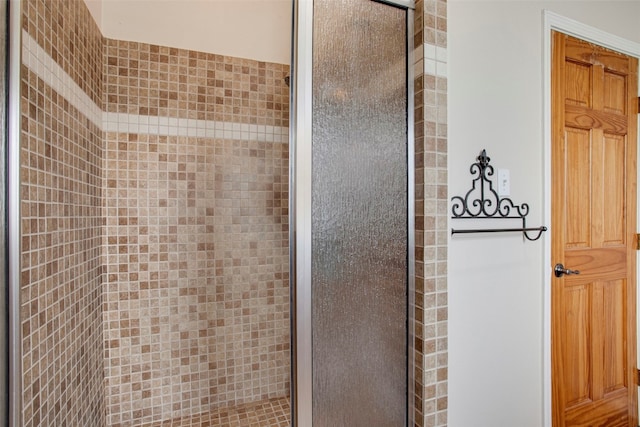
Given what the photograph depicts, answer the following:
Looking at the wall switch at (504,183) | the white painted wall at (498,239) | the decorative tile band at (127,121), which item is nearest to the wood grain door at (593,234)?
the white painted wall at (498,239)

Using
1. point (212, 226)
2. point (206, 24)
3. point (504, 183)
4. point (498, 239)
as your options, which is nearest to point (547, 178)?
point (504, 183)

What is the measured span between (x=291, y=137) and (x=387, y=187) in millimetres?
407

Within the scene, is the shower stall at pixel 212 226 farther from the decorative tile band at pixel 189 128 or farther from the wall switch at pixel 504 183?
the wall switch at pixel 504 183

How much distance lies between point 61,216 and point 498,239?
1.77m

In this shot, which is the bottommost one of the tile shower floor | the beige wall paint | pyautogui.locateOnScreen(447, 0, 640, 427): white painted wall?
the tile shower floor

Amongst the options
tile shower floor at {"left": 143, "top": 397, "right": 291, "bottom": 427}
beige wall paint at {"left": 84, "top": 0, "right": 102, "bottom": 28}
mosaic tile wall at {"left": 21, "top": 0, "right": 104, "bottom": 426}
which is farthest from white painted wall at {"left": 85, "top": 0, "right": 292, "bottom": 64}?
tile shower floor at {"left": 143, "top": 397, "right": 291, "bottom": 427}

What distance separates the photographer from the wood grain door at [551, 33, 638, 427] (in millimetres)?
1528

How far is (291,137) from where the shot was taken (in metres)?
1.05

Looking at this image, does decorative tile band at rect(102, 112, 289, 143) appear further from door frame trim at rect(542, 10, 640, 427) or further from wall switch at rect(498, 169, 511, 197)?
door frame trim at rect(542, 10, 640, 427)

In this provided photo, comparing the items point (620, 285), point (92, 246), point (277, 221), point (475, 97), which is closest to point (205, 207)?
point (277, 221)

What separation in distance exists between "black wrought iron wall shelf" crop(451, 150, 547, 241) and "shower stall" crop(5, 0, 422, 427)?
0.71ft

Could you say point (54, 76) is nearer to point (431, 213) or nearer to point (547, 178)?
point (431, 213)

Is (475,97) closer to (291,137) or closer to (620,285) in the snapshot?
(291,137)

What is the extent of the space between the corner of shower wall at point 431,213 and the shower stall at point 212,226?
0.04m
